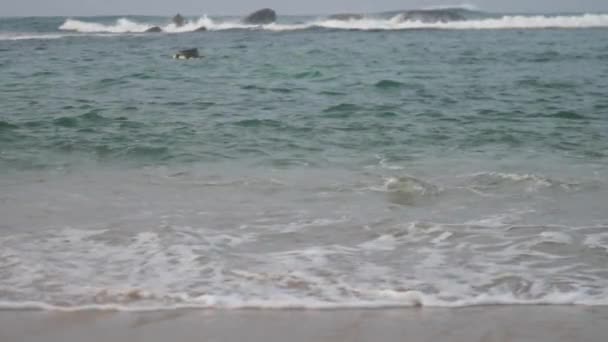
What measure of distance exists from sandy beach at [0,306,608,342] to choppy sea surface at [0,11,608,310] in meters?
0.13

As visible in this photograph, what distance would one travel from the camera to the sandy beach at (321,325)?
362 cm

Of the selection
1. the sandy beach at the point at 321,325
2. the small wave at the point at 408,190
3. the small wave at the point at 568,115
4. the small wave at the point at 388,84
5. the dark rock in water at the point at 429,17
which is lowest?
the sandy beach at the point at 321,325

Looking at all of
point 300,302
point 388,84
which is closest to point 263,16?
point 388,84

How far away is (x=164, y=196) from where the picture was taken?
260 inches

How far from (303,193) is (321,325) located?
118 inches

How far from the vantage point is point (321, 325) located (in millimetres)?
3795

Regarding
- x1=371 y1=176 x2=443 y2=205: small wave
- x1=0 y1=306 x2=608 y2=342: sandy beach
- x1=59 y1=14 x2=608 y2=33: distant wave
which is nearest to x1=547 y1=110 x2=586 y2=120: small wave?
x1=371 y1=176 x2=443 y2=205: small wave

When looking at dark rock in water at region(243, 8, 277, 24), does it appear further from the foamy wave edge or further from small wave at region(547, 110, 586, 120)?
the foamy wave edge

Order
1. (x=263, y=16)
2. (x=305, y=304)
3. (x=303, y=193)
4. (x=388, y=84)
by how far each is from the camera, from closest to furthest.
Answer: (x=305, y=304)
(x=303, y=193)
(x=388, y=84)
(x=263, y=16)

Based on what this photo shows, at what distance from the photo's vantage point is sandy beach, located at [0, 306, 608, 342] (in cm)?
362

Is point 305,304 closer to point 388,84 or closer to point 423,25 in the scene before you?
point 388,84

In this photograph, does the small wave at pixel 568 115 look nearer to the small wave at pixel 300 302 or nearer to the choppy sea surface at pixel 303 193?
the choppy sea surface at pixel 303 193

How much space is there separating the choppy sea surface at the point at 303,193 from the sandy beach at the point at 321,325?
13cm

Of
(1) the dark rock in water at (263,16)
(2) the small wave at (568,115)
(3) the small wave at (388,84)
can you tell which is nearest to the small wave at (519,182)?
(2) the small wave at (568,115)
